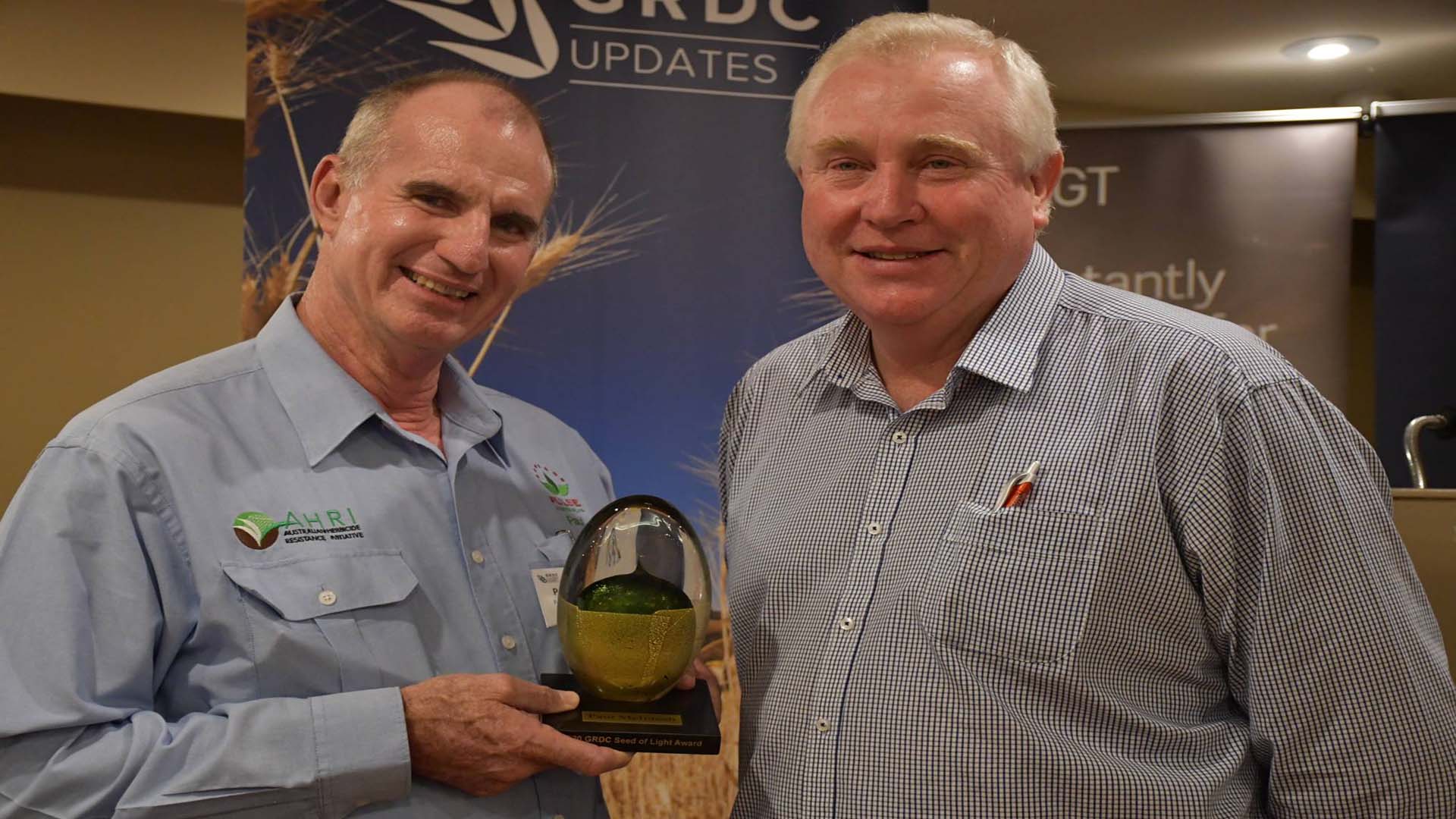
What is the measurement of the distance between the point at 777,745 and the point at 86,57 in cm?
520

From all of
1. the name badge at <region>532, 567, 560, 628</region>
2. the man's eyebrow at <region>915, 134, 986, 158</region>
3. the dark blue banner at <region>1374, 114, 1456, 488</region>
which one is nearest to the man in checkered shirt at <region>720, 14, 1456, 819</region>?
the man's eyebrow at <region>915, 134, 986, 158</region>

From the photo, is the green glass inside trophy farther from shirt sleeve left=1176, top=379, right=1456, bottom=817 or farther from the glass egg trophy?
shirt sleeve left=1176, top=379, right=1456, bottom=817

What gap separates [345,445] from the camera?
72.1 inches

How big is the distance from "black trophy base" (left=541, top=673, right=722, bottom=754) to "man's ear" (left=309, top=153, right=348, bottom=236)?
2.81ft

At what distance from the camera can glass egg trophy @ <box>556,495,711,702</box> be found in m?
1.65

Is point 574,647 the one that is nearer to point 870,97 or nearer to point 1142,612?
point 1142,612

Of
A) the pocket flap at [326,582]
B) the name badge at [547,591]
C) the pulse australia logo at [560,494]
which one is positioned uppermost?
the pulse australia logo at [560,494]

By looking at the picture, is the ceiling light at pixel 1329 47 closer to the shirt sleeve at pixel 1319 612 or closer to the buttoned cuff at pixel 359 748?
the shirt sleeve at pixel 1319 612

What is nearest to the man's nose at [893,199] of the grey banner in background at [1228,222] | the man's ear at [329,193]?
the man's ear at [329,193]

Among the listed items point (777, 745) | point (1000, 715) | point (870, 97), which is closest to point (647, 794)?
point (777, 745)

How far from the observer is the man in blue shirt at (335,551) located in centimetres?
153

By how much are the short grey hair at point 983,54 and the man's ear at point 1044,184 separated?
2cm

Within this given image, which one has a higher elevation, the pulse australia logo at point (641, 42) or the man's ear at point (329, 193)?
the pulse australia logo at point (641, 42)

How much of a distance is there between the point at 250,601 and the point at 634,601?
1.67 feet
